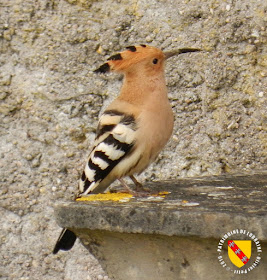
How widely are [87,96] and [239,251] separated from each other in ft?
3.58

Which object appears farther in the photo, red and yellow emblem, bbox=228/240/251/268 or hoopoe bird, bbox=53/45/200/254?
hoopoe bird, bbox=53/45/200/254

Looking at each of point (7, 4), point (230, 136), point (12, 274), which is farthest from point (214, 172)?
point (7, 4)

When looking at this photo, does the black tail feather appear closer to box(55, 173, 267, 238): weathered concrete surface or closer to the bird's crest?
box(55, 173, 267, 238): weathered concrete surface

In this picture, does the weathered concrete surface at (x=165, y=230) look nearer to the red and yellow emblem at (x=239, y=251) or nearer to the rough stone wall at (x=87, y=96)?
the red and yellow emblem at (x=239, y=251)

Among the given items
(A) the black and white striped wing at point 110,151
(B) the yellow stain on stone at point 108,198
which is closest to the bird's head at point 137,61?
(A) the black and white striped wing at point 110,151

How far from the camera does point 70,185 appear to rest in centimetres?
218

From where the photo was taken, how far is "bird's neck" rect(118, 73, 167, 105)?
5.96ft

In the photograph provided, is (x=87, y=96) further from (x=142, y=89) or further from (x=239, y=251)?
(x=239, y=251)

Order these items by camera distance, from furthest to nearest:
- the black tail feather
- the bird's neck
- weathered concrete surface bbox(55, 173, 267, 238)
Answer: the bird's neck < the black tail feather < weathered concrete surface bbox(55, 173, 267, 238)

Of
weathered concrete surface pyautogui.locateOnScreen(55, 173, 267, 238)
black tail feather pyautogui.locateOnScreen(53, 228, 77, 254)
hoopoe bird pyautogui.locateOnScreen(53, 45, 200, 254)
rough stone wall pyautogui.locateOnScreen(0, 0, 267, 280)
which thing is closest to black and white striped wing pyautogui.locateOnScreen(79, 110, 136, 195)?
hoopoe bird pyautogui.locateOnScreen(53, 45, 200, 254)

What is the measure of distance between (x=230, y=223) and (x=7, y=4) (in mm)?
1381

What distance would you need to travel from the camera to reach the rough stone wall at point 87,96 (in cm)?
210

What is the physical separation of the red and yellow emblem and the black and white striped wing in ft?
1.92

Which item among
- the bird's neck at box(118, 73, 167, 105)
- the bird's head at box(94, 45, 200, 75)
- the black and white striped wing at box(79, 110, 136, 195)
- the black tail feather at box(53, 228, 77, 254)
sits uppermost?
the bird's head at box(94, 45, 200, 75)
